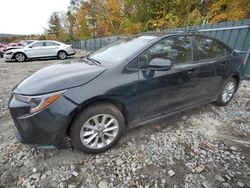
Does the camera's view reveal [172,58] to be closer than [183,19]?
Yes

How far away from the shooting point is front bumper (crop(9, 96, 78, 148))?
5.46 ft

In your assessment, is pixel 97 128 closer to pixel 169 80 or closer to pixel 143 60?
pixel 143 60

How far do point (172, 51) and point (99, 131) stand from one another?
1.62 m

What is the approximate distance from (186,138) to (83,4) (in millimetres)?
31247

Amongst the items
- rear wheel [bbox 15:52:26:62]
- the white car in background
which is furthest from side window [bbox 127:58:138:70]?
rear wheel [bbox 15:52:26:62]

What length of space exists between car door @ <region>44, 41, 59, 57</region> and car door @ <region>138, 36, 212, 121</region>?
10.8 m

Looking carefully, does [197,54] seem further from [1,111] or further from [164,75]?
[1,111]

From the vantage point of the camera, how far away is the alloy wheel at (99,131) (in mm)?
1936

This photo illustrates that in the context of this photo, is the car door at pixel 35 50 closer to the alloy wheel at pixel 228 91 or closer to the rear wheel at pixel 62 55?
the rear wheel at pixel 62 55

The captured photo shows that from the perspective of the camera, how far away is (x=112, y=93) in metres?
1.89

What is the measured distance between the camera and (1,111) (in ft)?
10.7

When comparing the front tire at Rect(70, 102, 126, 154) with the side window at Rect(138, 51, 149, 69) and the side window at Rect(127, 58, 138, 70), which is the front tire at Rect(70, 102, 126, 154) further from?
the side window at Rect(138, 51, 149, 69)

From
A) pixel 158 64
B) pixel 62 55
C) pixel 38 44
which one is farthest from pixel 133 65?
pixel 38 44

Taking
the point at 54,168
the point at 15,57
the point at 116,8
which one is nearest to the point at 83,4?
the point at 116,8
